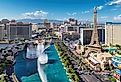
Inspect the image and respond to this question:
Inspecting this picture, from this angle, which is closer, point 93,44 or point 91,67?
point 91,67

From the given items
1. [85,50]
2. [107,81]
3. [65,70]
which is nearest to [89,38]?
[85,50]

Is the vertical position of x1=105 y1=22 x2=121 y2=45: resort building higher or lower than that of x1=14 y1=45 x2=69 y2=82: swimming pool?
higher

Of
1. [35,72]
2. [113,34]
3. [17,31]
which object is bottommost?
[35,72]

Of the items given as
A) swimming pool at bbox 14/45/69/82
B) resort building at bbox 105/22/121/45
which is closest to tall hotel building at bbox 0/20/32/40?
resort building at bbox 105/22/121/45

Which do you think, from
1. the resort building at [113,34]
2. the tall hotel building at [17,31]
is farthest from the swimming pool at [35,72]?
the tall hotel building at [17,31]

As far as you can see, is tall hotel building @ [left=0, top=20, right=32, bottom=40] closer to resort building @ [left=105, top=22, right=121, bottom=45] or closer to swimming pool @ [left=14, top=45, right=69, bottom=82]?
resort building @ [left=105, top=22, right=121, bottom=45]

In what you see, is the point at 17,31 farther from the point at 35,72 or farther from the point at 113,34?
the point at 35,72

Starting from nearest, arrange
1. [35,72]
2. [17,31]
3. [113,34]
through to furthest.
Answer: [35,72]
[113,34]
[17,31]

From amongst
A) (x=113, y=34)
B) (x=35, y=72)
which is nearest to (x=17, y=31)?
(x=113, y=34)

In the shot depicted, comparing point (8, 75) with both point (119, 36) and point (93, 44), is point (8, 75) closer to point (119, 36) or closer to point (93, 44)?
point (93, 44)

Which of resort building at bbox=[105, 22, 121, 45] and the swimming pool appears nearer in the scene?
the swimming pool

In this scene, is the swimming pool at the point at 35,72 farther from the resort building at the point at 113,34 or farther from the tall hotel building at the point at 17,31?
the tall hotel building at the point at 17,31
